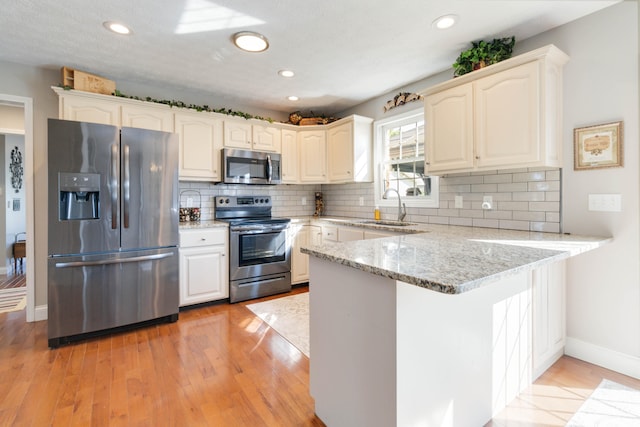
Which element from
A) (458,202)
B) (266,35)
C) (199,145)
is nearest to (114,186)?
(199,145)

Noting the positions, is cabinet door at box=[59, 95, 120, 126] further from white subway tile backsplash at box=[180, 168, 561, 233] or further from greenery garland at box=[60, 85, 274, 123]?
white subway tile backsplash at box=[180, 168, 561, 233]

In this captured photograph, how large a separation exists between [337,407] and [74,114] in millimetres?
3292

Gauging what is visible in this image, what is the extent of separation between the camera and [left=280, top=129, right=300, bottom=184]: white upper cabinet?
409 cm

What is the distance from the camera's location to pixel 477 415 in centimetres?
148

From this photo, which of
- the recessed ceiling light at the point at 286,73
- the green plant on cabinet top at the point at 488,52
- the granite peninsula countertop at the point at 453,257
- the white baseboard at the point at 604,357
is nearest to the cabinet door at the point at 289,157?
the recessed ceiling light at the point at 286,73

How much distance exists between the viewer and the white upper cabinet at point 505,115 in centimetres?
206

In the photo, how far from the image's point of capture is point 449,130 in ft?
8.50

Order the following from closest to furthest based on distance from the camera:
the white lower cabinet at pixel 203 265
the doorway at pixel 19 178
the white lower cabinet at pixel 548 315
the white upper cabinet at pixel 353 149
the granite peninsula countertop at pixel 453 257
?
the granite peninsula countertop at pixel 453 257 < the white lower cabinet at pixel 548 315 < the doorway at pixel 19 178 < the white lower cabinet at pixel 203 265 < the white upper cabinet at pixel 353 149

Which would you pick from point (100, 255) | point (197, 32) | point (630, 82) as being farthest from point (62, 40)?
point (630, 82)

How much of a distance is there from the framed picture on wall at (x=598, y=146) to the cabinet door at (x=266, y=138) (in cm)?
306

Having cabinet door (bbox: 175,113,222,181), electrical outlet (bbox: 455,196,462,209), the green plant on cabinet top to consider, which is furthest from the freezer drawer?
the green plant on cabinet top

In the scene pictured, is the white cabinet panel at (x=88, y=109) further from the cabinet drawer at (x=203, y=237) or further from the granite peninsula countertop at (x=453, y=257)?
the granite peninsula countertop at (x=453, y=257)

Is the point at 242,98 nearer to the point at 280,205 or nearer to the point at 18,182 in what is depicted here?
the point at 280,205

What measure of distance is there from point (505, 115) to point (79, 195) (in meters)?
3.39
